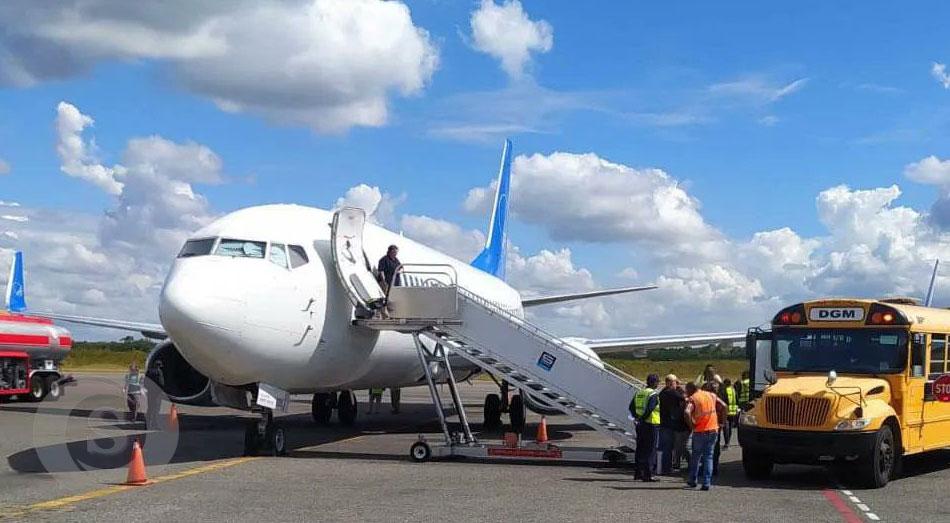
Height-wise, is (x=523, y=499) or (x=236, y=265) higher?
(x=236, y=265)

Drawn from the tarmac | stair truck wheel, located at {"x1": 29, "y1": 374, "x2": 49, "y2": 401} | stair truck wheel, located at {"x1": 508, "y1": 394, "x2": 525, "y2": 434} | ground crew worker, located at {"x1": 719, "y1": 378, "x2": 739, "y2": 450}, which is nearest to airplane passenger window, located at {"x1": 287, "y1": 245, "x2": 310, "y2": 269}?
the tarmac

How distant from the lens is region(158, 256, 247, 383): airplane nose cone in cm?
1361

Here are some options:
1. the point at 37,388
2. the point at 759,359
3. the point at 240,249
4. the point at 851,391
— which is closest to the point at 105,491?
the point at 240,249

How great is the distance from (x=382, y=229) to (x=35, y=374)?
18503mm

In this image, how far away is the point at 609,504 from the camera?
1176 centimetres

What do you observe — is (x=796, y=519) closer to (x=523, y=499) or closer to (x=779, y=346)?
(x=523, y=499)

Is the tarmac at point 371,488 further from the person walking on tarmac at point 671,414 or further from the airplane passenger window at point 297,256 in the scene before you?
the airplane passenger window at point 297,256

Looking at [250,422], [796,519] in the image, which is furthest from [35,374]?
[796,519]

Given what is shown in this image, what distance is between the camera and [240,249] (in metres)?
15.1

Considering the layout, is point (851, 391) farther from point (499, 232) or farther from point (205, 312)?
point (499, 232)

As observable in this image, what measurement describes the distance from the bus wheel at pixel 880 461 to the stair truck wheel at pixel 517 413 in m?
11.4

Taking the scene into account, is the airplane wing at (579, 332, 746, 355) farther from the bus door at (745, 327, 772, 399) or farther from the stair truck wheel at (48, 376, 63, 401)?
the stair truck wheel at (48, 376, 63, 401)

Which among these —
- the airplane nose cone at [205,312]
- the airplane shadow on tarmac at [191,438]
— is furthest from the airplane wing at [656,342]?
the airplane nose cone at [205,312]

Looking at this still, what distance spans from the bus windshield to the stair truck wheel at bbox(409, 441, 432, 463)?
222 inches
